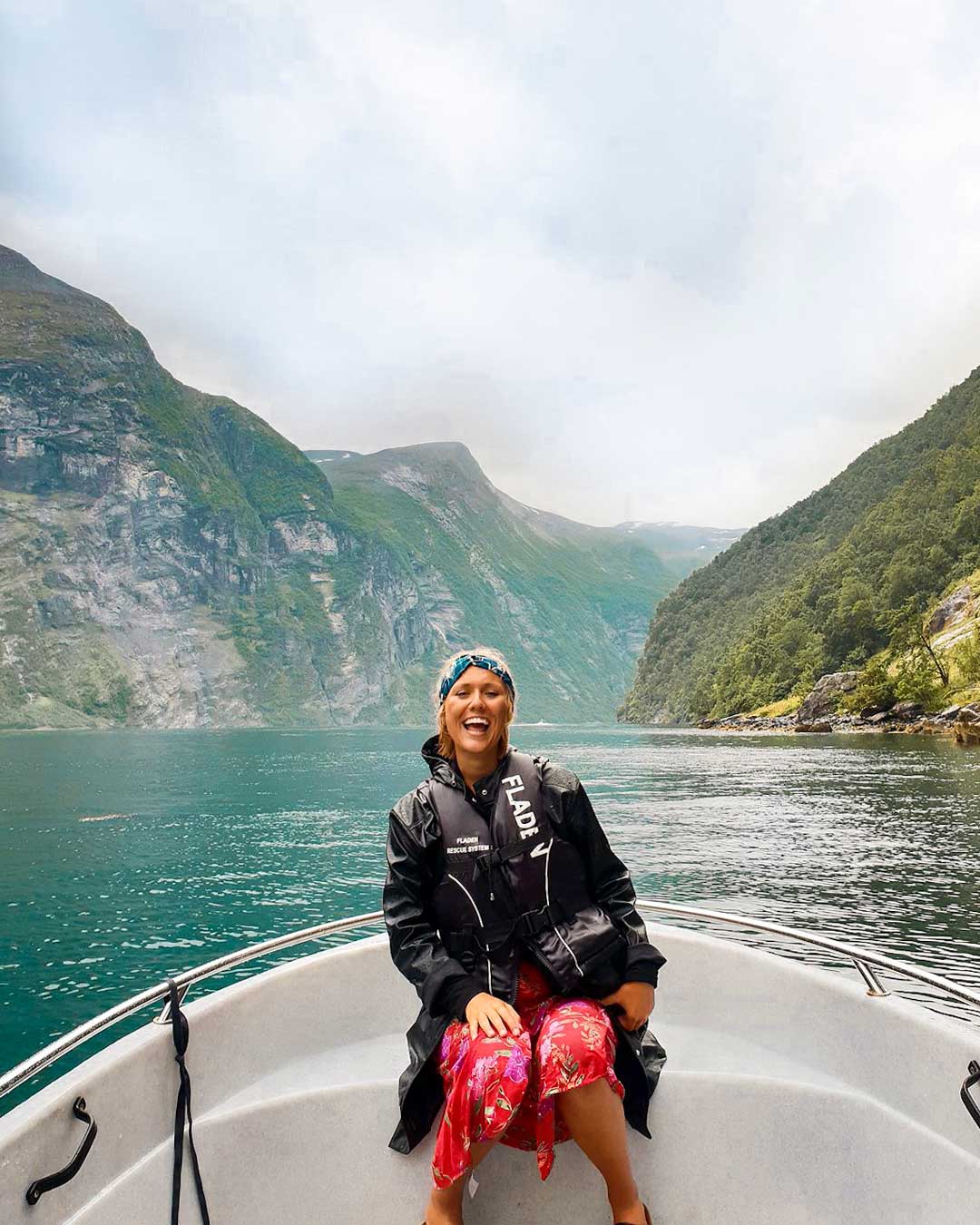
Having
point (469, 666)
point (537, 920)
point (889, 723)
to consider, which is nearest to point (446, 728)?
point (469, 666)

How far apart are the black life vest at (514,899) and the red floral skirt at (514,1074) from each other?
185 millimetres

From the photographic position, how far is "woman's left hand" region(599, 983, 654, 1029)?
9.33ft

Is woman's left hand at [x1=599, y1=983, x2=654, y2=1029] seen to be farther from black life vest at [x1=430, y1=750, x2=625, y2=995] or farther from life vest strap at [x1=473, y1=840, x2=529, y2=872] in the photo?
life vest strap at [x1=473, y1=840, x2=529, y2=872]

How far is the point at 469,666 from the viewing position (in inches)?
134

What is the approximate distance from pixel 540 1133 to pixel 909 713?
6707 cm

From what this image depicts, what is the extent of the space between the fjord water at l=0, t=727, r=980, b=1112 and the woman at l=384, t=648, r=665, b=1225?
3.90 ft

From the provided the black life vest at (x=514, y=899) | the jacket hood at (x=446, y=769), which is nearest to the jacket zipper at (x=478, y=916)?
the black life vest at (x=514, y=899)

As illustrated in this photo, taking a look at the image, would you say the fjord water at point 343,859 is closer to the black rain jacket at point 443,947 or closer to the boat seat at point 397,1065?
the boat seat at point 397,1065

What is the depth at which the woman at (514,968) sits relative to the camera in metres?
2.63

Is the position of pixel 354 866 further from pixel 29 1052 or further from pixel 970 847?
pixel 970 847

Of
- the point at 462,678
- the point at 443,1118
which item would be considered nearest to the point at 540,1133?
the point at 443,1118

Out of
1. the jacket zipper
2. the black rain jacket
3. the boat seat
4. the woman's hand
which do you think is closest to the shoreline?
the boat seat

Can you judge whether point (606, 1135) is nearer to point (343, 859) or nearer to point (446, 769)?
point (446, 769)

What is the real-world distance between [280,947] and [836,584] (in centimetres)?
11143
